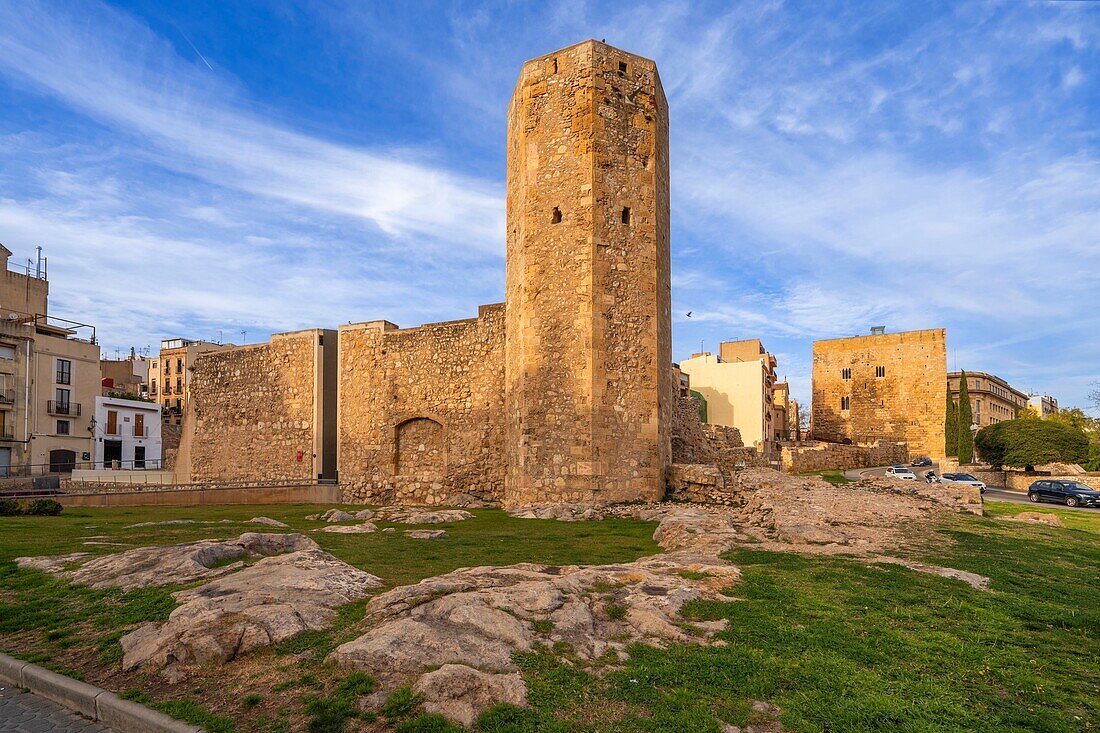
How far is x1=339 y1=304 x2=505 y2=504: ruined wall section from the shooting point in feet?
67.7

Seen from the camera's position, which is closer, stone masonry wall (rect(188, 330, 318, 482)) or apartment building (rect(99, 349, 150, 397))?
stone masonry wall (rect(188, 330, 318, 482))

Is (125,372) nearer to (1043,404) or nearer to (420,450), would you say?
(420,450)

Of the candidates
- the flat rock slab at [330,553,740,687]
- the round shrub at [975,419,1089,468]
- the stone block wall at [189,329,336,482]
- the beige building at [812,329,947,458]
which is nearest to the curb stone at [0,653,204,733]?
the flat rock slab at [330,553,740,687]

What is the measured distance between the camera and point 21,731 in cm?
427

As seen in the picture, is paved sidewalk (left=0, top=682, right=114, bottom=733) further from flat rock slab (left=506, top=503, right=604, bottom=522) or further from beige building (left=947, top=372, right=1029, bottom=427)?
beige building (left=947, top=372, right=1029, bottom=427)

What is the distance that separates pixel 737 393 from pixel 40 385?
1948 inches

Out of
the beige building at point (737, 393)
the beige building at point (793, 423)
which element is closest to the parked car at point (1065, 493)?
the beige building at point (737, 393)

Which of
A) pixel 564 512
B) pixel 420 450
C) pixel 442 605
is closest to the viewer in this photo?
pixel 442 605

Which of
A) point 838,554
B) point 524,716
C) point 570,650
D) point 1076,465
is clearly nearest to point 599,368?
point 838,554

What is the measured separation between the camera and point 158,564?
725 centimetres

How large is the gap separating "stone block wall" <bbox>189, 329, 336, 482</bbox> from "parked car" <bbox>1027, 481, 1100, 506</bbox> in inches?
1250

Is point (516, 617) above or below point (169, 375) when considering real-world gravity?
below

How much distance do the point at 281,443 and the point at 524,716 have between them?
78.8 ft

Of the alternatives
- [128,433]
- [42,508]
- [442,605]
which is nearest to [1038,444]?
[442,605]
